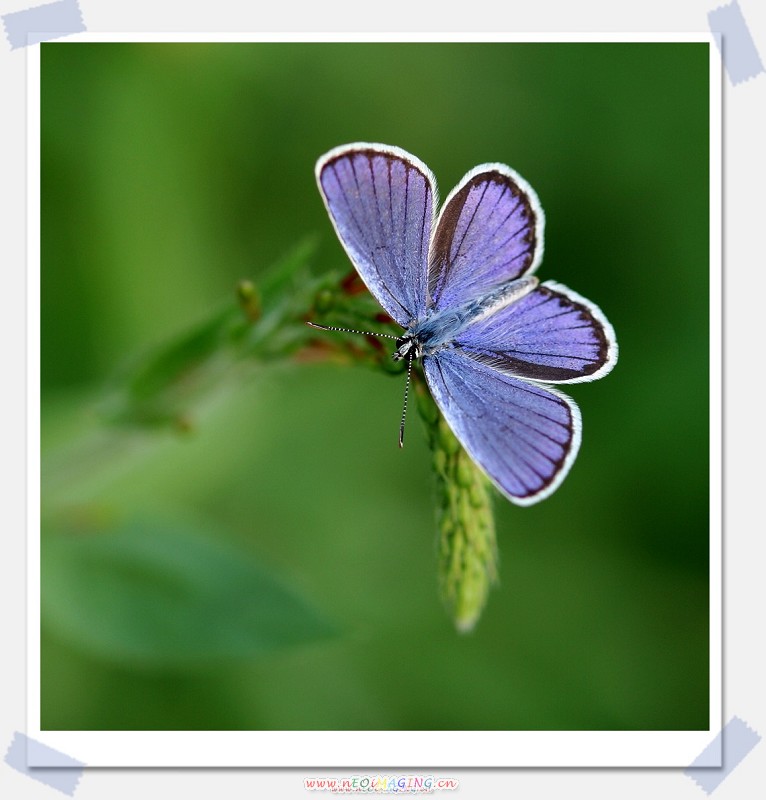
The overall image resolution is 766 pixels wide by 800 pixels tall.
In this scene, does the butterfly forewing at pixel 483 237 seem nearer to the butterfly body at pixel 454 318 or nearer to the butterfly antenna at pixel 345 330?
the butterfly body at pixel 454 318

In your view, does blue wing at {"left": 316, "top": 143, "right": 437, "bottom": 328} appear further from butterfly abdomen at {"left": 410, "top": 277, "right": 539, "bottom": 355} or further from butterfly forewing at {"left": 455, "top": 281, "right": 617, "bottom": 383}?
butterfly forewing at {"left": 455, "top": 281, "right": 617, "bottom": 383}

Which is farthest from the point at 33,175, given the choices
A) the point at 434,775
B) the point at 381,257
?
the point at 434,775

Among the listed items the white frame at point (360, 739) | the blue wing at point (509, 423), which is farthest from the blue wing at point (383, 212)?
the white frame at point (360, 739)

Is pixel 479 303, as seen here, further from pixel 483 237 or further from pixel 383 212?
pixel 383 212

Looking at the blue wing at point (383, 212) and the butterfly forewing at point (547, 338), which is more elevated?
the blue wing at point (383, 212)

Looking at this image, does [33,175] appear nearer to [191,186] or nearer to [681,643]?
[191,186]

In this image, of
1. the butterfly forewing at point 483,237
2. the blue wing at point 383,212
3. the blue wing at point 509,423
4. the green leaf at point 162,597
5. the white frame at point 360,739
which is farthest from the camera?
the green leaf at point 162,597

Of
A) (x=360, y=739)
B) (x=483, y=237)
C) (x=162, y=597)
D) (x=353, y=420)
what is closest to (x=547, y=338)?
(x=483, y=237)

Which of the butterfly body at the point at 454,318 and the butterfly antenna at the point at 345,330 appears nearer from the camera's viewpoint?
the butterfly antenna at the point at 345,330
